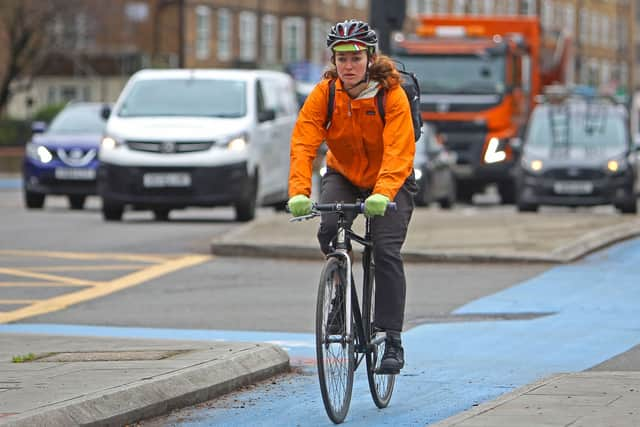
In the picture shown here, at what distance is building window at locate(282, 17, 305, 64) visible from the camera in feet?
252

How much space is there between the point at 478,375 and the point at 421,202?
1659 cm

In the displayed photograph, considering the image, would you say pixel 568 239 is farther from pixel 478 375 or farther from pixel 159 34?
pixel 159 34

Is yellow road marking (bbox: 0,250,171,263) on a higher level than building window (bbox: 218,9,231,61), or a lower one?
higher

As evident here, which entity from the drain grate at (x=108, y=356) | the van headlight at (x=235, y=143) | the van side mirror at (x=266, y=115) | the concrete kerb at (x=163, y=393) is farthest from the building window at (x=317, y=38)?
the concrete kerb at (x=163, y=393)

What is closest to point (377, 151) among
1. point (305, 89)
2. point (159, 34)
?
point (305, 89)

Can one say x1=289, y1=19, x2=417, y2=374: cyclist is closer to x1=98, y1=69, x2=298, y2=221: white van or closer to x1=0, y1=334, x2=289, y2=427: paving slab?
x1=0, y1=334, x2=289, y2=427: paving slab

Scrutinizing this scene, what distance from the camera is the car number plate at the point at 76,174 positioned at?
24.2m

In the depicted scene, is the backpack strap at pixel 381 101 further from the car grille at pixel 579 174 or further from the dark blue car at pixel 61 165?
the dark blue car at pixel 61 165

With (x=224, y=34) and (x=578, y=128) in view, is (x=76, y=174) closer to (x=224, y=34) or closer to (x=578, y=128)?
(x=578, y=128)

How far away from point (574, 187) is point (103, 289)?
12.2 metres

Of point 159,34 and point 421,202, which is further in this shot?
point 159,34

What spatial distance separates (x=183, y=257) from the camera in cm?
1558

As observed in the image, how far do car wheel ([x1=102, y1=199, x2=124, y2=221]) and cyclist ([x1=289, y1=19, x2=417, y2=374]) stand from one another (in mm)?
13225

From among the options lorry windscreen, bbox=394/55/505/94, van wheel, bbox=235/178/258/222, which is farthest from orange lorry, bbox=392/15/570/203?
van wheel, bbox=235/178/258/222
